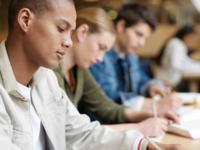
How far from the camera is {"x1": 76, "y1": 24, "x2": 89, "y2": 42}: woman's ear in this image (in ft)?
3.45

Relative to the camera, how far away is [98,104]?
3.97 ft

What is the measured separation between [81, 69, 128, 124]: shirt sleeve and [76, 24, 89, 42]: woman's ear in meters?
0.20

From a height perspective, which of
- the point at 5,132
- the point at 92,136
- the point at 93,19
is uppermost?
the point at 93,19

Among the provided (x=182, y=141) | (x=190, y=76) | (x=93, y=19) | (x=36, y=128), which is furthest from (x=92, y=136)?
(x=190, y=76)

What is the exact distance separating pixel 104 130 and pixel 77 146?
0.36 ft

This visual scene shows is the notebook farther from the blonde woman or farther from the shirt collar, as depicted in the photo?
the shirt collar

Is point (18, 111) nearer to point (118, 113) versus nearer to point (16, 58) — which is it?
point (16, 58)

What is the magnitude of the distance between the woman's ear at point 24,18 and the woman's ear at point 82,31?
46cm

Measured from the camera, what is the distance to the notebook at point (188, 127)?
80 cm

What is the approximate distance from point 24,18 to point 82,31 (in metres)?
0.47

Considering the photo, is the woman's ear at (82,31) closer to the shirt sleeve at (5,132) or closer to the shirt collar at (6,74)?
the shirt collar at (6,74)

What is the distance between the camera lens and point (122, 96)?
56.8 inches

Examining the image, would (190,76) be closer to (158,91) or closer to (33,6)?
(158,91)

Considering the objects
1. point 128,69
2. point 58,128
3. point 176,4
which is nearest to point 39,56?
point 58,128
